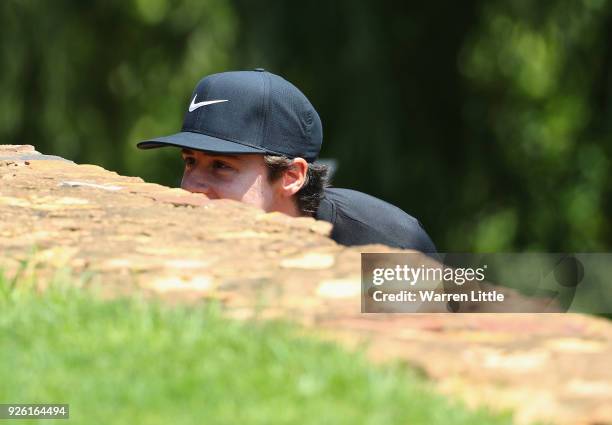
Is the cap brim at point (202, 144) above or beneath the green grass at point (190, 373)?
above

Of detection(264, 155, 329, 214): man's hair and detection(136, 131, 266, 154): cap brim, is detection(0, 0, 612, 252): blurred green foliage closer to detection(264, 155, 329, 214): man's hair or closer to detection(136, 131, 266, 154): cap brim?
detection(264, 155, 329, 214): man's hair

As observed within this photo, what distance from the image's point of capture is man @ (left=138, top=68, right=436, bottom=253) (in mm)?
4090

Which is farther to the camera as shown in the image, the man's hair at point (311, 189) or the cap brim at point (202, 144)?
the man's hair at point (311, 189)

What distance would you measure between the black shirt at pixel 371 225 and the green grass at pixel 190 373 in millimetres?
1618

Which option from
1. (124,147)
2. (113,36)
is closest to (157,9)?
(113,36)

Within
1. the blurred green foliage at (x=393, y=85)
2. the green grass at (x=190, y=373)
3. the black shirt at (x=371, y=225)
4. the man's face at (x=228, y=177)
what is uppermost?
the blurred green foliage at (x=393, y=85)

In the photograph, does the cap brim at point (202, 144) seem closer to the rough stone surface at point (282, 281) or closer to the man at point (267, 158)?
the man at point (267, 158)

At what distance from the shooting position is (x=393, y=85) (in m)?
8.15

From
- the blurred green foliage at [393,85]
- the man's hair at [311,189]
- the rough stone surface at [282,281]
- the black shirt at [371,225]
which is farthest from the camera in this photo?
the blurred green foliage at [393,85]

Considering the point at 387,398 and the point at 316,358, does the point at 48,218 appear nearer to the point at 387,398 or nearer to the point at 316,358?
the point at 316,358

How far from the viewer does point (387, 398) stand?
6.99ft

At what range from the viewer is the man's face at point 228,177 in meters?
4.08

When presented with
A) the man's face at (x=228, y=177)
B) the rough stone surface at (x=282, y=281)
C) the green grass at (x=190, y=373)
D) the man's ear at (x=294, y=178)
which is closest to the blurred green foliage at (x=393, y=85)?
the man's ear at (x=294, y=178)

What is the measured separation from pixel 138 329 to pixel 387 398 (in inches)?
24.3
